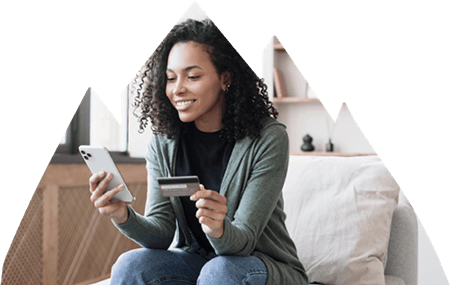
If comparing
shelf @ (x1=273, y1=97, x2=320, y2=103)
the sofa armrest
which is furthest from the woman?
shelf @ (x1=273, y1=97, x2=320, y2=103)

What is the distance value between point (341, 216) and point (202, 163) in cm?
44

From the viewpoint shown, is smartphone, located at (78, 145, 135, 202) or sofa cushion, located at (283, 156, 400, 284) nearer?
smartphone, located at (78, 145, 135, 202)

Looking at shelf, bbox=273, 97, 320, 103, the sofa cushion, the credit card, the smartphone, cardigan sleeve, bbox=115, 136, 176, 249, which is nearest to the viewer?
the credit card

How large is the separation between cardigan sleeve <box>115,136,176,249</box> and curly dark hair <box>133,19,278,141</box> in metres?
0.07

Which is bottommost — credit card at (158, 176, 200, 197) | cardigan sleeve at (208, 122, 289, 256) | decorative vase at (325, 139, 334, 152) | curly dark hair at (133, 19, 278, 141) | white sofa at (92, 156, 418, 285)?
decorative vase at (325, 139, 334, 152)

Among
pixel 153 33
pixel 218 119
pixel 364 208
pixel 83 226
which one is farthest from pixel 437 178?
pixel 83 226

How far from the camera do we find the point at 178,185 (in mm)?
658

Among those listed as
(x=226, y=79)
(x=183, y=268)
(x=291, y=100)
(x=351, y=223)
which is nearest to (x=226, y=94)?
(x=226, y=79)

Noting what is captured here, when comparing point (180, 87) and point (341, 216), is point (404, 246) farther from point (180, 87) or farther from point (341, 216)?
point (180, 87)

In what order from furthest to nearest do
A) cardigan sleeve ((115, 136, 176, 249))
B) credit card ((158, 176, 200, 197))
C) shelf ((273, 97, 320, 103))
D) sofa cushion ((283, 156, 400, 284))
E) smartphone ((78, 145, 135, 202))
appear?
1. shelf ((273, 97, 320, 103))
2. sofa cushion ((283, 156, 400, 284))
3. cardigan sleeve ((115, 136, 176, 249))
4. smartphone ((78, 145, 135, 202))
5. credit card ((158, 176, 200, 197))

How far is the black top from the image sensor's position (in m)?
0.97

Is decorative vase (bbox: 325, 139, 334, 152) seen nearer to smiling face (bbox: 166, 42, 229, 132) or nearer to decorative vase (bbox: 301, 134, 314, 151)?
decorative vase (bbox: 301, 134, 314, 151)

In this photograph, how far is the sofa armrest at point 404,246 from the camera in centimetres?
118

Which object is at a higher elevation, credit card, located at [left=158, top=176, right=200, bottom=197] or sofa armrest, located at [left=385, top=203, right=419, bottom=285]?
credit card, located at [left=158, top=176, right=200, bottom=197]
